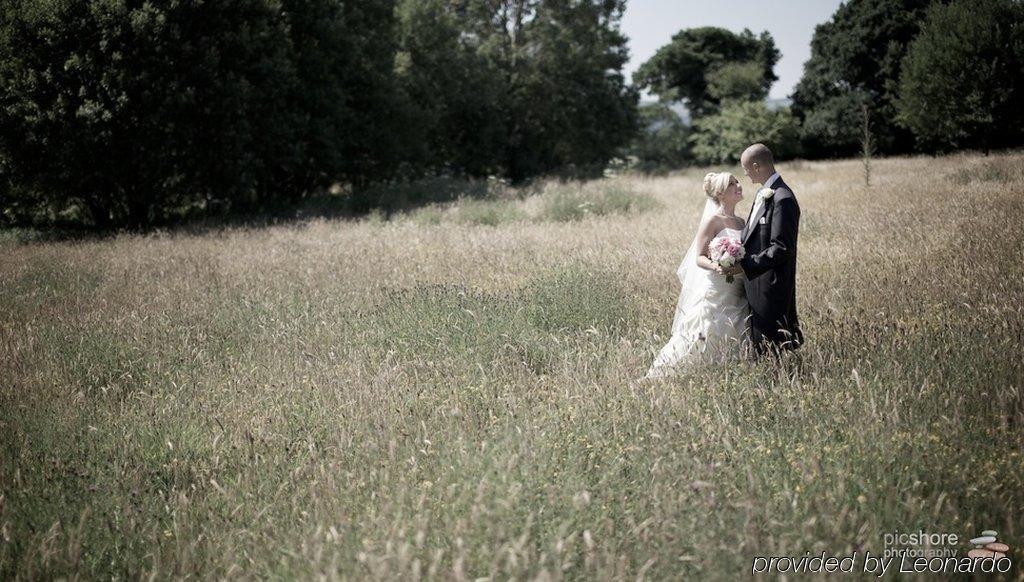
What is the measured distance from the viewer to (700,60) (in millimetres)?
51594

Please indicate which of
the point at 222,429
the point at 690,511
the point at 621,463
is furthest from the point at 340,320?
the point at 690,511

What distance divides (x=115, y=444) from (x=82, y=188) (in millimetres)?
15908

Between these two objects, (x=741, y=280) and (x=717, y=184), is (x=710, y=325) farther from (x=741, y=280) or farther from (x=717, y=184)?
(x=717, y=184)

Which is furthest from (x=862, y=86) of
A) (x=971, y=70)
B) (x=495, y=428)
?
(x=495, y=428)

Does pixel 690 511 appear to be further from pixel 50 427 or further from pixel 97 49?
pixel 97 49

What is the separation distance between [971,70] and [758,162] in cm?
2784

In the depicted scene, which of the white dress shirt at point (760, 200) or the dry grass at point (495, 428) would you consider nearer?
the dry grass at point (495, 428)

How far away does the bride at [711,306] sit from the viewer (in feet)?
14.6

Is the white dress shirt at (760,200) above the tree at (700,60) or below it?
below

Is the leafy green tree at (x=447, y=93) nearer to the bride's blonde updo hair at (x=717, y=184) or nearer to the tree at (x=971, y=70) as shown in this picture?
the tree at (x=971, y=70)

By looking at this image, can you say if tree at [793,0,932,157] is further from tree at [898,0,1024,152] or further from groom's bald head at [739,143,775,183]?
groom's bald head at [739,143,775,183]

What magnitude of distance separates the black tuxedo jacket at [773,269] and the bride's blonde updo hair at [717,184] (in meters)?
0.37

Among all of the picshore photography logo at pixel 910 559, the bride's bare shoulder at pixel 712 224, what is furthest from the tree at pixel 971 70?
the picshore photography logo at pixel 910 559

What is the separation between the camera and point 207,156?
57.4 ft
